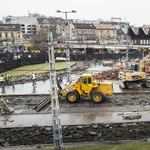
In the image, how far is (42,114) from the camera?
1558 centimetres

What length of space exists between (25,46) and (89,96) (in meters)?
63.5

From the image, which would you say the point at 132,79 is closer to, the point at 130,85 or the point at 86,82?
the point at 130,85

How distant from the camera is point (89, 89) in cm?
1706

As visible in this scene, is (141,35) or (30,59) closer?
(30,59)

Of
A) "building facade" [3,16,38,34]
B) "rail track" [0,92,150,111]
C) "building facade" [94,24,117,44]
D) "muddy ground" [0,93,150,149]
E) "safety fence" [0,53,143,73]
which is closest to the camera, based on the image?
"muddy ground" [0,93,150,149]

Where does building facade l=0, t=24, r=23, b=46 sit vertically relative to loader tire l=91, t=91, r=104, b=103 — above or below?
above

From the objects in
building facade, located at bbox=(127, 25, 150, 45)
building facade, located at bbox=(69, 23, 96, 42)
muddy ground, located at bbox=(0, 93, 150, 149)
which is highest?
building facade, located at bbox=(69, 23, 96, 42)

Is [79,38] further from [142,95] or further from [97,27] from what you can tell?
[142,95]

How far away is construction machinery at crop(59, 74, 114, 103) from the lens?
16.8 metres

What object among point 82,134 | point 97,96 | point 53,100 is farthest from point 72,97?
point 53,100

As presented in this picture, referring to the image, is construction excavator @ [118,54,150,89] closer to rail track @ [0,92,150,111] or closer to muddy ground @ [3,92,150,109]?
rail track @ [0,92,150,111]

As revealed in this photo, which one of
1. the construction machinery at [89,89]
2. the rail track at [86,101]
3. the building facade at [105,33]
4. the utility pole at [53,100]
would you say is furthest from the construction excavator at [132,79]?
the building facade at [105,33]

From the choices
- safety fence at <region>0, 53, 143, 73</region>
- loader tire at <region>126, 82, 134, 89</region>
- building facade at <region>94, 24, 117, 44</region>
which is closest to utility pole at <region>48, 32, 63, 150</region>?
loader tire at <region>126, 82, 134, 89</region>

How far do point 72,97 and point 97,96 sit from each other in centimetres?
207
